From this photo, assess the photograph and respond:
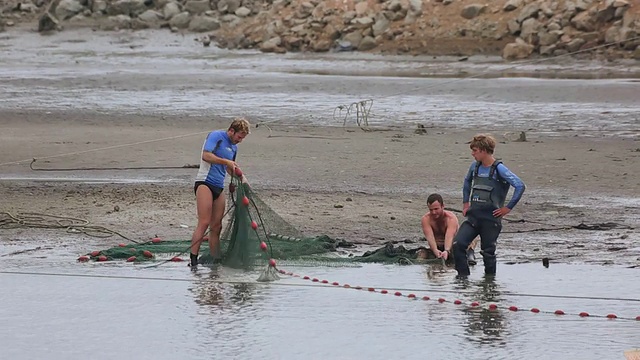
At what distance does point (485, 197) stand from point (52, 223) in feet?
18.6

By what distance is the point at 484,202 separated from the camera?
39.2 ft

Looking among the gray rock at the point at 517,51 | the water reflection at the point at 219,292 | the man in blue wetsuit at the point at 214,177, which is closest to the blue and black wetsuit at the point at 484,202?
the water reflection at the point at 219,292

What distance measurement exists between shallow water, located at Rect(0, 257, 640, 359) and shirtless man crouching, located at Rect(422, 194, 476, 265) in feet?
0.78

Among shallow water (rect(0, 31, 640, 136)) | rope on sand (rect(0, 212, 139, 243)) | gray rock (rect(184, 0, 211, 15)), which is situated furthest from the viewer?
gray rock (rect(184, 0, 211, 15))

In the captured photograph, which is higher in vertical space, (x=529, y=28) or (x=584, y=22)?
(x=584, y=22)

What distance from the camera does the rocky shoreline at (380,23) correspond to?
125 ft

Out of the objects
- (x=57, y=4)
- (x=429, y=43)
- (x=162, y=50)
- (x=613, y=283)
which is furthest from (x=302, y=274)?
(x=57, y=4)

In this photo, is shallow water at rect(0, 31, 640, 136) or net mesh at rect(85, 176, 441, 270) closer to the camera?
net mesh at rect(85, 176, 441, 270)

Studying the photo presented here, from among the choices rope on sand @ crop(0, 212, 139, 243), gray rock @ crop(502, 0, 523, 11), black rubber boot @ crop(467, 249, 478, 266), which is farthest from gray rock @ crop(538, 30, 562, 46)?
black rubber boot @ crop(467, 249, 478, 266)

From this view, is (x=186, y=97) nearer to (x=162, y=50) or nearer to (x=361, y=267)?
(x=162, y=50)

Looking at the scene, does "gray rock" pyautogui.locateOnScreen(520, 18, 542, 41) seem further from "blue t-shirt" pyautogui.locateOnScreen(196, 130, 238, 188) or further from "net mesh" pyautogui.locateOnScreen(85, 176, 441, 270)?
"blue t-shirt" pyautogui.locateOnScreen(196, 130, 238, 188)

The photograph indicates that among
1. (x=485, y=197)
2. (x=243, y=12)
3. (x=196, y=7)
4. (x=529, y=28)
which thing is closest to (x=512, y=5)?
(x=529, y=28)

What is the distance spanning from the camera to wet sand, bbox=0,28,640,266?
50.8 feet

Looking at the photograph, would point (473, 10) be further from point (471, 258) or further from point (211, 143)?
point (211, 143)
